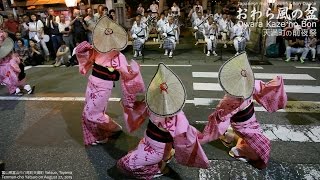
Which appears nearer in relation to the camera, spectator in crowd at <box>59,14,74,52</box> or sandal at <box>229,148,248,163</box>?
sandal at <box>229,148,248,163</box>

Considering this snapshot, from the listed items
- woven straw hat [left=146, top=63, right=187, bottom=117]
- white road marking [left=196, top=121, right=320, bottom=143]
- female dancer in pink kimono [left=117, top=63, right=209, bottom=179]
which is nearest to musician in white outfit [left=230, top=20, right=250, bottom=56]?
white road marking [left=196, top=121, right=320, bottom=143]

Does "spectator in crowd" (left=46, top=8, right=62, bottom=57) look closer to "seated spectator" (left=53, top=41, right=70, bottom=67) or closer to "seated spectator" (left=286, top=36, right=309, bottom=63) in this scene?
"seated spectator" (left=53, top=41, right=70, bottom=67)

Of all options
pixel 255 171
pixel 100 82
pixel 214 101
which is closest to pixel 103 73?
pixel 100 82

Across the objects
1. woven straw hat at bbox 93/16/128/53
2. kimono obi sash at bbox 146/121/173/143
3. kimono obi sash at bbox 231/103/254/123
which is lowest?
kimono obi sash at bbox 146/121/173/143

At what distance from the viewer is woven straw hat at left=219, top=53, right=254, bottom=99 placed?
3.66 metres

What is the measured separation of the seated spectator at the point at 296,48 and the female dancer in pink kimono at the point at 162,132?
27.7 feet

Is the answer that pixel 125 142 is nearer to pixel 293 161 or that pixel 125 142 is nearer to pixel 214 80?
pixel 293 161

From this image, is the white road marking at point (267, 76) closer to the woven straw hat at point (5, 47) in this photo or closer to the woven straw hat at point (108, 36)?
the woven straw hat at point (108, 36)

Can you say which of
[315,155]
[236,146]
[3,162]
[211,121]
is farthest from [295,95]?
[3,162]

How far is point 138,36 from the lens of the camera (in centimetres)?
1220

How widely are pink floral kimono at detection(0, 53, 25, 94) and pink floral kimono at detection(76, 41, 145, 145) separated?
3.37 meters

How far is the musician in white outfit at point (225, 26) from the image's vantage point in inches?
525

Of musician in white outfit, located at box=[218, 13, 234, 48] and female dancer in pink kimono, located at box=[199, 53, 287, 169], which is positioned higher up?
musician in white outfit, located at box=[218, 13, 234, 48]

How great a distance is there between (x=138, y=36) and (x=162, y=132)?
8841 mm
